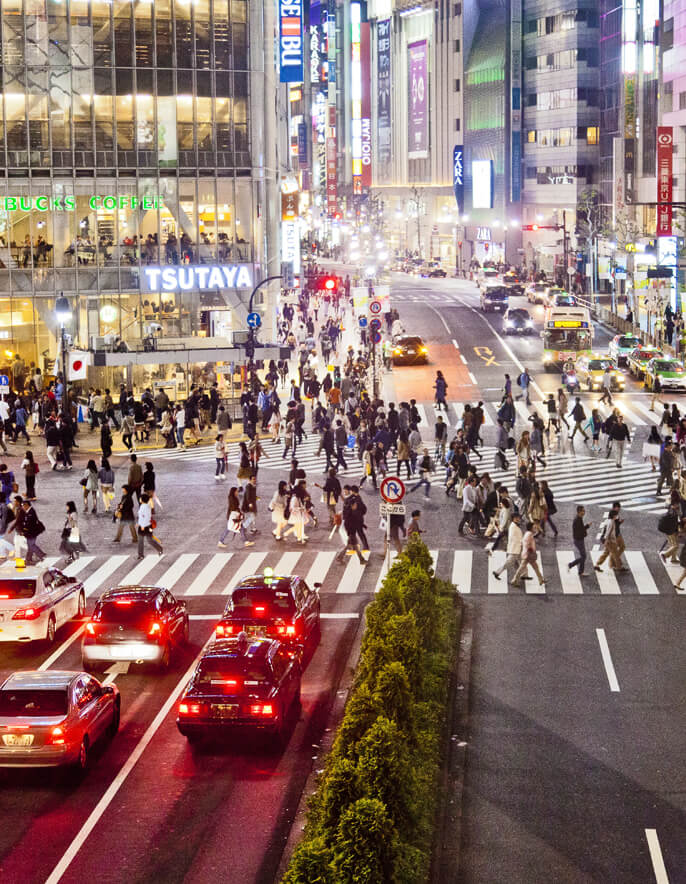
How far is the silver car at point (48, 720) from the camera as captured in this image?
17.3 m

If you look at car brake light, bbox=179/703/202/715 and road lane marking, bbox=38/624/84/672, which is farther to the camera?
road lane marking, bbox=38/624/84/672

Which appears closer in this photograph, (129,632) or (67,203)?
(129,632)

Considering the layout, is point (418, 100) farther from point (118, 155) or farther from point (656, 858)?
point (656, 858)

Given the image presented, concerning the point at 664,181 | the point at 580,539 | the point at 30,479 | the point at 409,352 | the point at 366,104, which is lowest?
the point at 580,539

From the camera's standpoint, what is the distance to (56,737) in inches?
682

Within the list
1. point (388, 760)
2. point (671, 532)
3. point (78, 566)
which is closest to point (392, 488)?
point (671, 532)

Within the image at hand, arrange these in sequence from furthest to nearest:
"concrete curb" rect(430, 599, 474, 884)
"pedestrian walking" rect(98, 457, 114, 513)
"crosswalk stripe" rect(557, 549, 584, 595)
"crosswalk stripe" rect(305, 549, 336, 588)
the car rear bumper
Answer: "pedestrian walking" rect(98, 457, 114, 513) < "crosswalk stripe" rect(305, 549, 336, 588) < "crosswalk stripe" rect(557, 549, 584, 595) < the car rear bumper < "concrete curb" rect(430, 599, 474, 884)

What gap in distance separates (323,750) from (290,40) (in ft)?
201

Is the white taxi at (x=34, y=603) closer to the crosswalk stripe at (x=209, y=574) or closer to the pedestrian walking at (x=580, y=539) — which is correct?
the crosswalk stripe at (x=209, y=574)

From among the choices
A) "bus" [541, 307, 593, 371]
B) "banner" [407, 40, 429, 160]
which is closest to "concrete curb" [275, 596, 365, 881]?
"bus" [541, 307, 593, 371]

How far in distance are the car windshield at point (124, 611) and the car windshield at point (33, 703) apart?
15.6 feet

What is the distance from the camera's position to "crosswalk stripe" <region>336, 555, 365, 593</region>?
28953 millimetres

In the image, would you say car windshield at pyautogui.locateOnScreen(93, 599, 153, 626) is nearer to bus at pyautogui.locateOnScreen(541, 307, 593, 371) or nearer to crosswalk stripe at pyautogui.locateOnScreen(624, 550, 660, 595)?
crosswalk stripe at pyautogui.locateOnScreen(624, 550, 660, 595)

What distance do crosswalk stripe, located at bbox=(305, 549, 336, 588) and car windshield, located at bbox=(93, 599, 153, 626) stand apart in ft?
22.2
